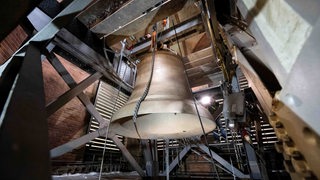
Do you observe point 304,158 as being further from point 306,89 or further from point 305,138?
point 306,89

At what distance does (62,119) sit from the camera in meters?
4.10

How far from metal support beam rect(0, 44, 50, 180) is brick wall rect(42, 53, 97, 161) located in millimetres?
3590

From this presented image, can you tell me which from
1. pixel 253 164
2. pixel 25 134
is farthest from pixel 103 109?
pixel 25 134

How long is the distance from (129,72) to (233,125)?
2389 millimetres

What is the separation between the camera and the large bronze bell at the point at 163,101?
4.97 ft

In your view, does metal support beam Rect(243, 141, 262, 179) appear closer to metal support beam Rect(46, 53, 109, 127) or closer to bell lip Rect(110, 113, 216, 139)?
bell lip Rect(110, 113, 216, 139)

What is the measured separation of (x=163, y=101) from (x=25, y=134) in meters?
0.97

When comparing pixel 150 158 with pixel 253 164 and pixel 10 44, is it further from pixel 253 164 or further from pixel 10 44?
pixel 10 44

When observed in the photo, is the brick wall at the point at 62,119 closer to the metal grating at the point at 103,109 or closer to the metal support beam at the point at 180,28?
the metal grating at the point at 103,109

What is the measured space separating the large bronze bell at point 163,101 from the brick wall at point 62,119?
9.05ft

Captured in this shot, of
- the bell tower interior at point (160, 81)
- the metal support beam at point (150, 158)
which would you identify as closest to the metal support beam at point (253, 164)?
the bell tower interior at point (160, 81)

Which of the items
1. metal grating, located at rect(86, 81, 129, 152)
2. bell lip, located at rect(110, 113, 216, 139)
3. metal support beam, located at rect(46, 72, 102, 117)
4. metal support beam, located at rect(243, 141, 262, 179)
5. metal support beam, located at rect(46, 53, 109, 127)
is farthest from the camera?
metal grating, located at rect(86, 81, 129, 152)

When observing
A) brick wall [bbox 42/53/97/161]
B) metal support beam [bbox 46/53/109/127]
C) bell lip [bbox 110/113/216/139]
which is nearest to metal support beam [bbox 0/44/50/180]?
bell lip [bbox 110/113/216/139]

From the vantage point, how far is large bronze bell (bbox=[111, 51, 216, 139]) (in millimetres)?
1516
